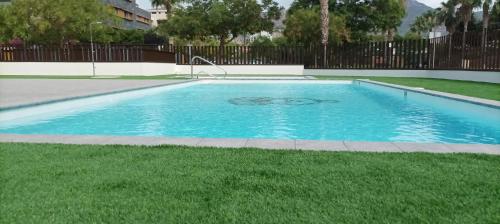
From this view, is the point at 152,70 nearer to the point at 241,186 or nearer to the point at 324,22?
the point at 324,22

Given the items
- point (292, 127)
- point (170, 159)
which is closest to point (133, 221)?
point (170, 159)

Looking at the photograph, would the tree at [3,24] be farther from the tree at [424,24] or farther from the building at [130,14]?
the tree at [424,24]

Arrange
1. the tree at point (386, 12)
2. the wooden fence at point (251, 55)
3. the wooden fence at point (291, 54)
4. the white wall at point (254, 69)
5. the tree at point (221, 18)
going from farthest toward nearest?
the tree at point (221, 18) < the tree at point (386, 12) < the wooden fence at point (251, 55) < the white wall at point (254, 69) < the wooden fence at point (291, 54)

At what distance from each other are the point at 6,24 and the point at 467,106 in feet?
95.0

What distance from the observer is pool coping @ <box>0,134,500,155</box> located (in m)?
4.09

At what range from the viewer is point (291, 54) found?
26.9m

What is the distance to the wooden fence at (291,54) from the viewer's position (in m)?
23.0

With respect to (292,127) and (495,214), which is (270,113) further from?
(495,214)

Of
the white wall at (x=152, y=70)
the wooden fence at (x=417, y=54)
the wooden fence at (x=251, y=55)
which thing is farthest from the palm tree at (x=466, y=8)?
the wooden fence at (x=251, y=55)

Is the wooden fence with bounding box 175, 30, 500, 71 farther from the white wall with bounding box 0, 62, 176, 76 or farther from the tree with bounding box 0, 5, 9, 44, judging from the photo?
the tree with bounding box 0, 5, 9, 44

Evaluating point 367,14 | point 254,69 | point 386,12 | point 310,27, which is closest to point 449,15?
point 386,12

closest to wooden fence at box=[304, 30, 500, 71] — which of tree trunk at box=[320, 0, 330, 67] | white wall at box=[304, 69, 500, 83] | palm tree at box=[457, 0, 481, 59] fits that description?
tree trunk at box=[320, 0, 330, 67]

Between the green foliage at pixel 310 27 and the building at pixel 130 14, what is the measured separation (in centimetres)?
4242

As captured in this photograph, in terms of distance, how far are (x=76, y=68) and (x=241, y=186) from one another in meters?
24.2
